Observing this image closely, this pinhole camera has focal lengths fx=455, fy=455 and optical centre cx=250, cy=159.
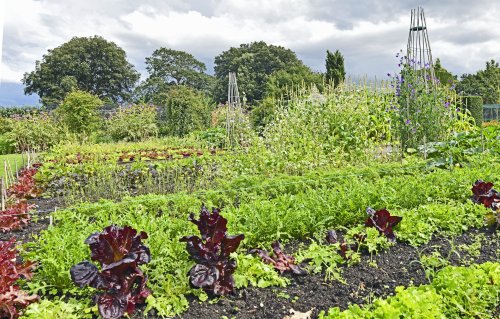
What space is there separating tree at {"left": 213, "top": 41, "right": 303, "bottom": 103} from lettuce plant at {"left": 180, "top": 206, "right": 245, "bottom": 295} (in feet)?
112

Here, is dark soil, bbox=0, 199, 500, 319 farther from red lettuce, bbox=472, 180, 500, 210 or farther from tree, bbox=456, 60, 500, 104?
tree, bbox=456, 60, 500, 104

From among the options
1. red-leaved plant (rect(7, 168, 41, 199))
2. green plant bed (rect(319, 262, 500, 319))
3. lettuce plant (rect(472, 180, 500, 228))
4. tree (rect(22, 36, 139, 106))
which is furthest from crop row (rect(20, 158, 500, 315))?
tree (rect(22, 36, 139, 106))

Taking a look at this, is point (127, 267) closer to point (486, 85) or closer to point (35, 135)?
point (35, 135)

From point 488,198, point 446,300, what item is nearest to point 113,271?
point 446,300

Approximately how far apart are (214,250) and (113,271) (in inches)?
23.6

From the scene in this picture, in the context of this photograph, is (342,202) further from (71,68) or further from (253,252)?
(71,68)

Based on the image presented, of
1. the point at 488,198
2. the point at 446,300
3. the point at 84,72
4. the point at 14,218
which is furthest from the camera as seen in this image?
the point at 84,72

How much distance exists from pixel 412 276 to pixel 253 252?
1.06 metres

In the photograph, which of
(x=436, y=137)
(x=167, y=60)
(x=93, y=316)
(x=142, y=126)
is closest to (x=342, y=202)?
(x=93, y=316)

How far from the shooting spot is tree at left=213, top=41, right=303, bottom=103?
3850 cm

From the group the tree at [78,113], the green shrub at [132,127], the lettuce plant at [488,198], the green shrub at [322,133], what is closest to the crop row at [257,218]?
the lettuce plant at [488,198]

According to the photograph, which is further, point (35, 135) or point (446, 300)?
point (35, 135)

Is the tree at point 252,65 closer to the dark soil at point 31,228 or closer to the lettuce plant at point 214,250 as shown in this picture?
the dark soil at point 31,228

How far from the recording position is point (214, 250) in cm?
277
